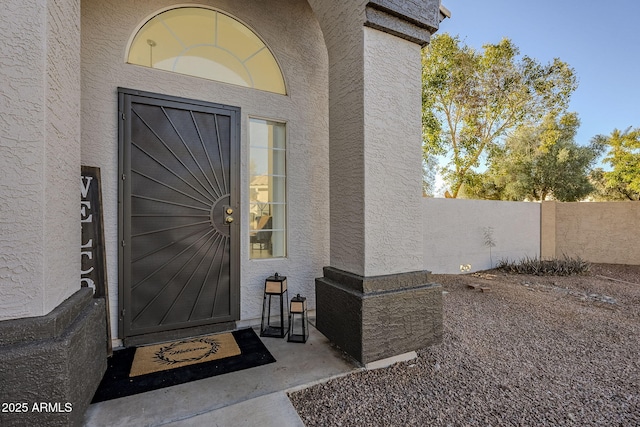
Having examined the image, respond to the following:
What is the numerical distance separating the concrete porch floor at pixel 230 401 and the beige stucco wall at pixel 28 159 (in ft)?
3.10

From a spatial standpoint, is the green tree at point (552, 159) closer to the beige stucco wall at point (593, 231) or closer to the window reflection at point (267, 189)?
the beige stucco wall at point (593, 231)

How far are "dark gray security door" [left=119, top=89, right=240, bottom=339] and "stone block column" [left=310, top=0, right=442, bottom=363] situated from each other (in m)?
1.38

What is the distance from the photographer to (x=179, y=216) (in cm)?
339

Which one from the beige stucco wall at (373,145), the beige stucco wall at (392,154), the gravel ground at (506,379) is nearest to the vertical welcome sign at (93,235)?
the gravel ground at (506,379)

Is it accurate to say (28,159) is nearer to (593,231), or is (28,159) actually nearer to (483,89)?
(593,231)

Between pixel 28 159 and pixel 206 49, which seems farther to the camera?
pixel 206 49

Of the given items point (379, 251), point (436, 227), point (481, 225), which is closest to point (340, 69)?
point (379, 251)

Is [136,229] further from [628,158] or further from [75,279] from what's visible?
[628,158]

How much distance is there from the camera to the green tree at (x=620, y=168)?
15.4 metres

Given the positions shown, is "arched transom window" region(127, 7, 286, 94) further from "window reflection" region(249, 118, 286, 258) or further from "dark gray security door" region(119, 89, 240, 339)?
"window reflection" region(249, 118, 286, 258)

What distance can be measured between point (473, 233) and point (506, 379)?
5.56 metres

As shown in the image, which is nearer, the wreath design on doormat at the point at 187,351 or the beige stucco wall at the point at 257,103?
the wreath design on doormat at the point at 187,351

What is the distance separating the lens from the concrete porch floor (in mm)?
2031

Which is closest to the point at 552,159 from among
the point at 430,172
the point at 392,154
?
A: the point at 430,172
